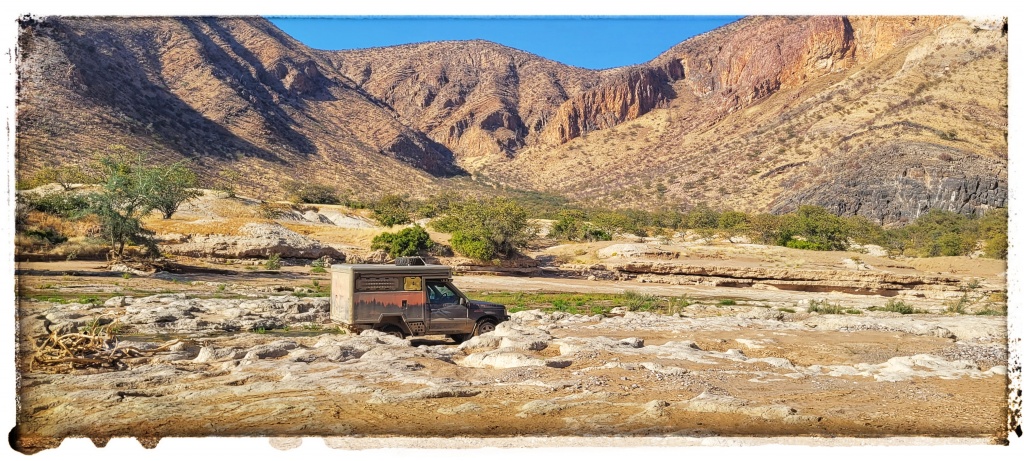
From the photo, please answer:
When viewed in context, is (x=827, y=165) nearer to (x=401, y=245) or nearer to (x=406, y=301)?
(x=401, y=245)

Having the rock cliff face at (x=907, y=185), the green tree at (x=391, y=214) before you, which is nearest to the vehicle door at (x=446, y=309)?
the green tree at (x=391, y=214)

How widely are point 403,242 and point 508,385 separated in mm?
30509

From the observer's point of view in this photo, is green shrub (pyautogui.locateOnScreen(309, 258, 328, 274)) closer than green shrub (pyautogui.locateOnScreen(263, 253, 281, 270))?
No

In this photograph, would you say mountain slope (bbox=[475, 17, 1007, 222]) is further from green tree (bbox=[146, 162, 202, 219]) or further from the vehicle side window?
green tree (bbox=[146, 162, 202, 219])

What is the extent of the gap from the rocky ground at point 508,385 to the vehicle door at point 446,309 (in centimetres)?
72

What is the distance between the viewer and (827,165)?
80188 millimetres

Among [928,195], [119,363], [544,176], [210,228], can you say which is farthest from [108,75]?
[928,195]

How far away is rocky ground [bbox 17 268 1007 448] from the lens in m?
6.56

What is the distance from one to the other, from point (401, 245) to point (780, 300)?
66.0 feet

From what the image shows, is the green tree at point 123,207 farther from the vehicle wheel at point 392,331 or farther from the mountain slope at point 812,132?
the mountain slope at point 812,132

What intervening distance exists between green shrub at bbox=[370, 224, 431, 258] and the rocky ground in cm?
2367

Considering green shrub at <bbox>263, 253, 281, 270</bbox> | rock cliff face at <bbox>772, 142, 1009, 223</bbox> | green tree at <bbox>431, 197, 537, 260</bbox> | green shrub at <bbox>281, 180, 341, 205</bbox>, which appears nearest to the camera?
green shrub at <bbox>263, 253, 281, 270</bbox>

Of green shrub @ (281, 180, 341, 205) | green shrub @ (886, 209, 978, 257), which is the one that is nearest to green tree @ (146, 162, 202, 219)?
green shrub @ (281, 180, 341, 205)

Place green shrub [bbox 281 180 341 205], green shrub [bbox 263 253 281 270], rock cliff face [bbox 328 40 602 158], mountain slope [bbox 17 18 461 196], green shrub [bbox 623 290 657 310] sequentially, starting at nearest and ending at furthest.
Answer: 1. green shrub [bbox 623 290 657 310]
2. green shrub [bbox 263 253 281 270]
3. mountain slope [bbox 17 18 461 196]
4. green shrub [bbox 281 180 341 205]
5. rock cliff face [bbox 328 40 602 158]
